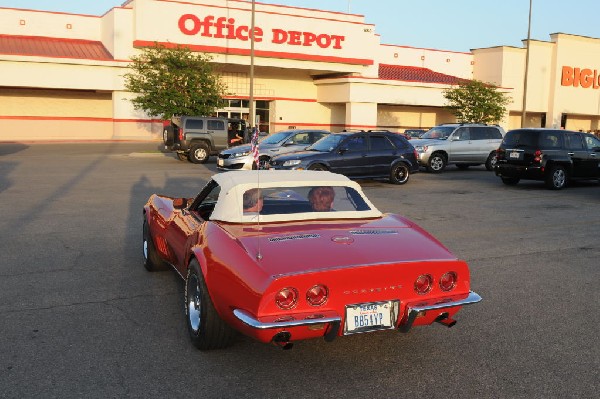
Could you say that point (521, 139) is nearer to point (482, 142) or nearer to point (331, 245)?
point (482, 142)

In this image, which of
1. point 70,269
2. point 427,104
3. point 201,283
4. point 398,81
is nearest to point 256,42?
point 398,81

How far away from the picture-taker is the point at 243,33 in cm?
4038

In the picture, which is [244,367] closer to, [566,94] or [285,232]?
[285,232]

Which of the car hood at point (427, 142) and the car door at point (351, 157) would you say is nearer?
the car door at point (351, 157)

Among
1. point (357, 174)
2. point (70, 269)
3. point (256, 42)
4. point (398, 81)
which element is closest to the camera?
point (70, 269)

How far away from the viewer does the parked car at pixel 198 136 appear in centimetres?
2386

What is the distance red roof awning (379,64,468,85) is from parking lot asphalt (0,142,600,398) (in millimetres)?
37757

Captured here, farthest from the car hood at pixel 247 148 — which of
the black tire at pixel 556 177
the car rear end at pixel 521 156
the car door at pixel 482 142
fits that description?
the black tire at pixel 556 177

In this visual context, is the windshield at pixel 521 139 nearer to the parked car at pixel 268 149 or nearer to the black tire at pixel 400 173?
the black tire at pixel 400 173

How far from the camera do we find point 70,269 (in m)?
7.12

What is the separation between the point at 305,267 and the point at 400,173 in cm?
1358

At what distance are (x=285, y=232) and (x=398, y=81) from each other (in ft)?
139

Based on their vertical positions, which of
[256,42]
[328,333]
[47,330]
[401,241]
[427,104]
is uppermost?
[256,42]

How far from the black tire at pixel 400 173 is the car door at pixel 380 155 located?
0.68ft
